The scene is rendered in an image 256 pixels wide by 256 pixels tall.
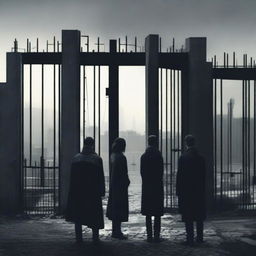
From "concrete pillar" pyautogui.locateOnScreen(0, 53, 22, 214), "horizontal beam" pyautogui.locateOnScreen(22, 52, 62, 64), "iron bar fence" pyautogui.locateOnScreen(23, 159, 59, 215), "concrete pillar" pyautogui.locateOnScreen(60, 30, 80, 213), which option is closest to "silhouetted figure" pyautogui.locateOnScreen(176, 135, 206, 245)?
"concrete pillar" pyautogui.locateOnScreen(60, 30, 80, 213)

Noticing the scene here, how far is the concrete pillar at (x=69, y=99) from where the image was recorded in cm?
1148

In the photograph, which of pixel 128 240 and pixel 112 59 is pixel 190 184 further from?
pixel 112 59

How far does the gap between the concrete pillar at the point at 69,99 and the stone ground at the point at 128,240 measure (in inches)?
49.2

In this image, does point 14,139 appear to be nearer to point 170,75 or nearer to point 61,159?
point 61,159

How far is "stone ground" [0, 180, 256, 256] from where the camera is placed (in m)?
7.73

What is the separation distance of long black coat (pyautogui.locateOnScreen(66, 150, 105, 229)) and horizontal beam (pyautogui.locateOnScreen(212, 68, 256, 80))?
5.09 meters

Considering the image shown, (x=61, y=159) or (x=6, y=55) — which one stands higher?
(x=6, y=55)

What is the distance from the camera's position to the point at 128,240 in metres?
8.70

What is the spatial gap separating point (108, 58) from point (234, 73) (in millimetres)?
3003

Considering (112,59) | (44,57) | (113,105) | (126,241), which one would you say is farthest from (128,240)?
(44,57)

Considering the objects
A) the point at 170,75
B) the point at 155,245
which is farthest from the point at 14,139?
the point at 155,245

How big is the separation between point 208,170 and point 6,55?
5050 mm

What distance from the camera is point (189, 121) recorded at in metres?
12.1

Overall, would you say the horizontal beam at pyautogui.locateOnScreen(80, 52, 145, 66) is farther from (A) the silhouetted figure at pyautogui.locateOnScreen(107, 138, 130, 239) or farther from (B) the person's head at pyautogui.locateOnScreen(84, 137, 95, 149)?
(B) the person's head at pyautogui.locateOnScreen(84, 137, 95, 149)
